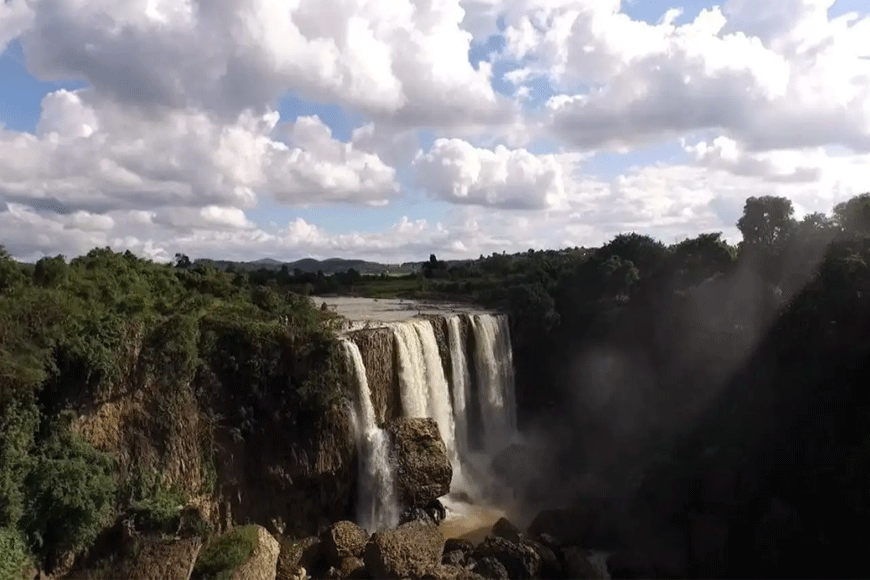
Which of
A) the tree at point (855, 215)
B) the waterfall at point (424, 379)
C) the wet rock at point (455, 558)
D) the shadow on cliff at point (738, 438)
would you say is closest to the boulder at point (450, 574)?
the wet rock at point (455, 558)

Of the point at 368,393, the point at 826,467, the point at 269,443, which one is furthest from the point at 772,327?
the point at 269,443

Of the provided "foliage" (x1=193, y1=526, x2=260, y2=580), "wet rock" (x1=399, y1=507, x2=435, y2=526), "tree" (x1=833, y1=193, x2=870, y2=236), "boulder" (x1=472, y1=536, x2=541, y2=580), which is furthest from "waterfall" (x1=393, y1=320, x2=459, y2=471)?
"tree" (x1=833, y1=193, x2=870, y2=236)

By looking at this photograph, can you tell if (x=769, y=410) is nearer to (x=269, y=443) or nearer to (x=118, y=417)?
(x=269, y=443)

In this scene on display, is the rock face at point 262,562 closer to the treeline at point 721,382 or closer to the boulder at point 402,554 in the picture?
the boulder at point 402,554

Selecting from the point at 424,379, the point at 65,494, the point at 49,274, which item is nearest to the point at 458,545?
the point at 424,379

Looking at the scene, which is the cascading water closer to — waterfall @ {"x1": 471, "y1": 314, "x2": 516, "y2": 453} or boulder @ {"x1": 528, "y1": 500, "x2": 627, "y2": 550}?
waterfall @ {"x1": 471, "y1": 314, "x2": 516, "y2": 453}

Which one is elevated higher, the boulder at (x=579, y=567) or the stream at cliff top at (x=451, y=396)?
the stream at cliff top at (x=451, y=396)

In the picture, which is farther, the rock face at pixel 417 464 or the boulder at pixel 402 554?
the rock face at pixel 417 464
